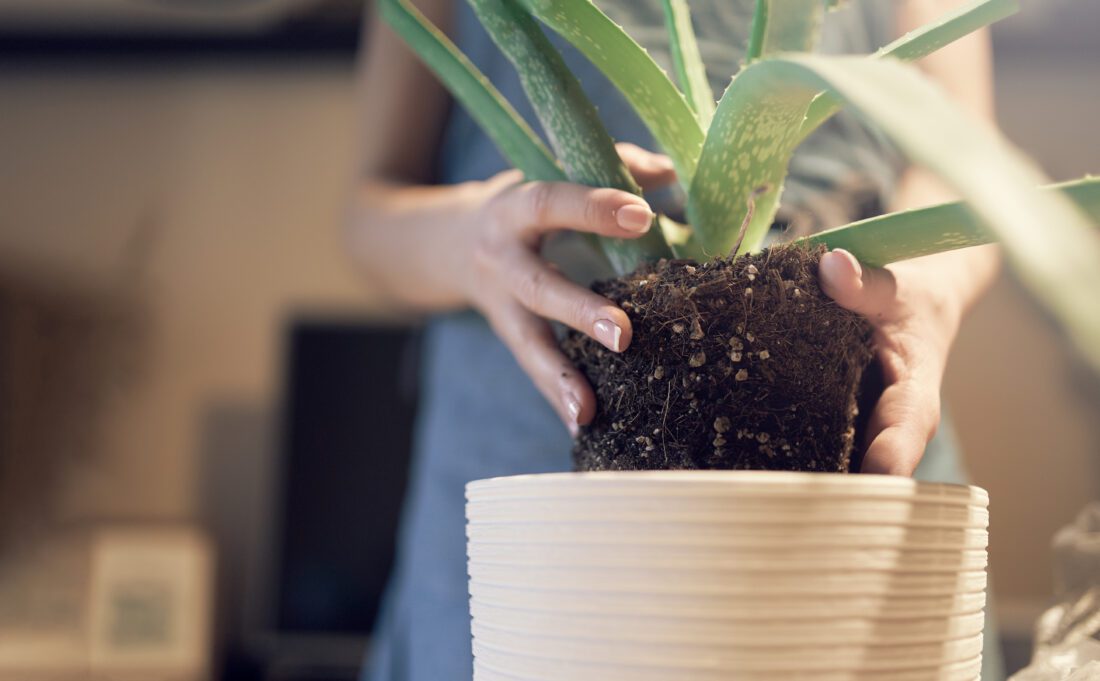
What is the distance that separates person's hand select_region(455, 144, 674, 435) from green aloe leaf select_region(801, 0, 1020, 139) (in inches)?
3.6

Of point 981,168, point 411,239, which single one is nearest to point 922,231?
point 981,168

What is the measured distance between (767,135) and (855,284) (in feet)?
0.20


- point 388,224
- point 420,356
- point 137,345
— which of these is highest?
point 137,345

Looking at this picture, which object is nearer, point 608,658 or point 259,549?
point 608,658

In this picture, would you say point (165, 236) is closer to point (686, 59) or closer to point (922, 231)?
point (686, 59)

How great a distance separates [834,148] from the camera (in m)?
0.67

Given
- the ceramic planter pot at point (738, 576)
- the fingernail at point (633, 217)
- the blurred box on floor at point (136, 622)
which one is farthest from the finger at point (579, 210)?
the blurred box on floor at point (136, 622)

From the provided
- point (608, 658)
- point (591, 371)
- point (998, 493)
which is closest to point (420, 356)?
point (591, 371)

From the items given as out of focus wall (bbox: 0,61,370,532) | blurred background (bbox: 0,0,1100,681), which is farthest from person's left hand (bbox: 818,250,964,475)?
out of focus wall (bbox: 0,61,370,532)

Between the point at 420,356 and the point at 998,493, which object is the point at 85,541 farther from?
the point at 998,493

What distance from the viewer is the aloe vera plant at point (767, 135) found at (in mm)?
183

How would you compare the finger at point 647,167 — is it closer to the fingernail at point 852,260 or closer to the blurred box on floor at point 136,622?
the fingernail at point 852,260

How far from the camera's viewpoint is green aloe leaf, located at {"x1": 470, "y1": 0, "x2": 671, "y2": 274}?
374 millimetres

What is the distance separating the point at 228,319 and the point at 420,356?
126 cm
